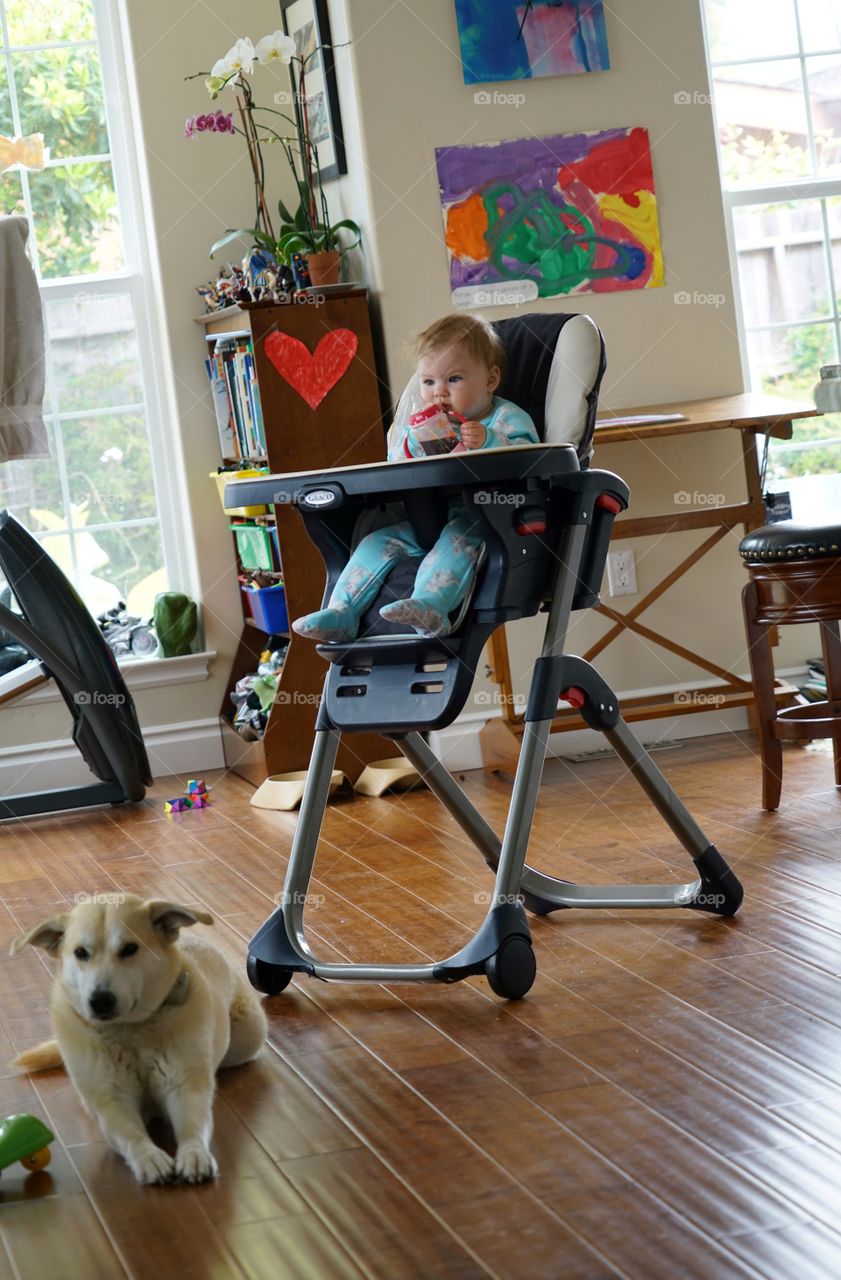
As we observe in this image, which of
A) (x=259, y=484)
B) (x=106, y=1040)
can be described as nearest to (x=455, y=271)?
(x=259, y=484)

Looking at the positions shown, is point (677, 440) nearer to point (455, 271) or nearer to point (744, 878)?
point (455, 271)

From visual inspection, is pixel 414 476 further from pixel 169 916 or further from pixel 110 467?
pixel 110 467

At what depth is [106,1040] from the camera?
190 centimetres

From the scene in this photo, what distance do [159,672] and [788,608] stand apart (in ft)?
7.45

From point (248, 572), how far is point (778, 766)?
1986 mm

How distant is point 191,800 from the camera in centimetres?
430

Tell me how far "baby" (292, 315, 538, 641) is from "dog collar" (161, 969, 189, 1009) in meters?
0.64

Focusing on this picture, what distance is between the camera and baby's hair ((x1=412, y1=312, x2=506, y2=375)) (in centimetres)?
280

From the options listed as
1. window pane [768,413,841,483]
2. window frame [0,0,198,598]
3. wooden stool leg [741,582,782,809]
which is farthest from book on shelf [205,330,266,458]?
window pane [768,413,841,483]

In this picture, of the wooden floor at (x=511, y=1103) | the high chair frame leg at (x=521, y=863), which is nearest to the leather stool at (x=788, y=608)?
the wooden floor at (x=511, y=1103)

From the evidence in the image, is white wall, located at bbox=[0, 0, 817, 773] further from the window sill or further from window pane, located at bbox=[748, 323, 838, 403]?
the window sill

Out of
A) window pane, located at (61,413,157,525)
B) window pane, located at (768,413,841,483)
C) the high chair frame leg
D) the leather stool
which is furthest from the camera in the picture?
window pane, located at (61,413,157,525)

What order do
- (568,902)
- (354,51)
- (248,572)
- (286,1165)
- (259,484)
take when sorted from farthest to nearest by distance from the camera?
(248,572), (354,51), (568,902), (259,484), (286,1165)

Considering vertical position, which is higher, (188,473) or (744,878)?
(188,473)
